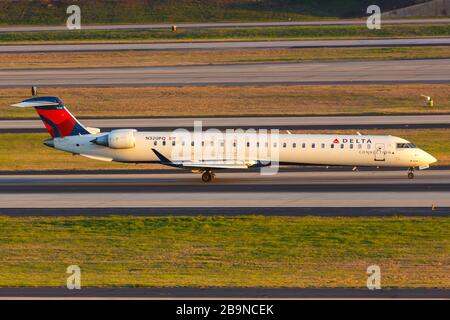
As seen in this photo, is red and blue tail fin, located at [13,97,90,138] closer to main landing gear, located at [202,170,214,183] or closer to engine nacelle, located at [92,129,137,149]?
engine nacelle, located at [92,129,137,149]

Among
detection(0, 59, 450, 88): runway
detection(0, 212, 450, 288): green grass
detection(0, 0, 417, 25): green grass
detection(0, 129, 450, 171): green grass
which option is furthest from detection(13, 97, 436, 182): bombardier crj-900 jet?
detection(0, 0, 417, 25): green grass

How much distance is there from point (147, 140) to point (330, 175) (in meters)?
9.45

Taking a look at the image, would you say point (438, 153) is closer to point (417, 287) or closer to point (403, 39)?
point (417, 287)

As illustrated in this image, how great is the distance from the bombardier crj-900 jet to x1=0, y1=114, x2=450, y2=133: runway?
1249 cm

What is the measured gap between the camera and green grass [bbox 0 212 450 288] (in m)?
31.1

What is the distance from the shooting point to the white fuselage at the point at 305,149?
161 feet

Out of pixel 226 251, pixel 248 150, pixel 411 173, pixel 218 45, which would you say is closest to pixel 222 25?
pixel 218 45

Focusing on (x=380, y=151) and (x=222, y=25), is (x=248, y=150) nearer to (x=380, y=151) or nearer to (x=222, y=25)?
(x=380, y=151)

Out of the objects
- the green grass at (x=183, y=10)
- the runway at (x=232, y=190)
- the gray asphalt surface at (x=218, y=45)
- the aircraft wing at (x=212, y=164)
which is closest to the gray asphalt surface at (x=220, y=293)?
the runway at (x=232, y=190)

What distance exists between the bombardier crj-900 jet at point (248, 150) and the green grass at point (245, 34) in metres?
58.5

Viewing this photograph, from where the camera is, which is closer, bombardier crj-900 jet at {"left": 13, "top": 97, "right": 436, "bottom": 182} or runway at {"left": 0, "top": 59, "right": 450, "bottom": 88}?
bombardier crj-900 jet at {"left": 13, "top": 97, "right": 436, "bottom": 182}

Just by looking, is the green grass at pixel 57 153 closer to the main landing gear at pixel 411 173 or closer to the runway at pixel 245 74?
the main landing gear at pixel 411 173

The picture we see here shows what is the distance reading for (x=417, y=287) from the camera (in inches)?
1163

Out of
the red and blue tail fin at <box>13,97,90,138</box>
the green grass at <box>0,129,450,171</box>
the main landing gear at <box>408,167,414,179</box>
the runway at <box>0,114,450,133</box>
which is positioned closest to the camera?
the main landing gear at <box>408,167,414,179</box>
